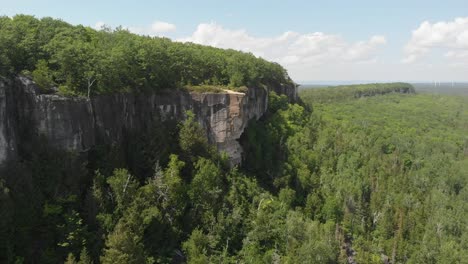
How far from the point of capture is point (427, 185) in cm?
7181

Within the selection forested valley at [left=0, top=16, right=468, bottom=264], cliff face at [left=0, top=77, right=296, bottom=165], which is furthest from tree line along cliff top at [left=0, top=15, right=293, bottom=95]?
cliff face at [left=0, top=77, right=296, bottom=165]

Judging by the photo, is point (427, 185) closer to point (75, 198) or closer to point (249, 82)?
point (249, 82)

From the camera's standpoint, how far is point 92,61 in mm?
39406

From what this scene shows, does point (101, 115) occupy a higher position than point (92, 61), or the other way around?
point (92, 61)

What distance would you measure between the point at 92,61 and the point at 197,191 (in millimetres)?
17308

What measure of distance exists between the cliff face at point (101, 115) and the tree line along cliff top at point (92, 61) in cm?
133

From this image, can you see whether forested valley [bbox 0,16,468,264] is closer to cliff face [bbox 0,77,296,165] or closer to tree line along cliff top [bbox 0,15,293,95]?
tree line along cliff top [bbox 0,15,293,95]

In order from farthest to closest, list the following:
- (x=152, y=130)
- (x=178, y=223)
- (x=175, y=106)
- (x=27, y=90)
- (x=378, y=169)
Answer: (x=378, y=169) → (x=175, y=106) → (x=152, y=130) → (x=178, y=223) → (x=27, y=90)

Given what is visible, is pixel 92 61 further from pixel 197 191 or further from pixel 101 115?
pixel 197 191

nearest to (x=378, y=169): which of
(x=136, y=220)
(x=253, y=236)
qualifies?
(x=253, y=236)

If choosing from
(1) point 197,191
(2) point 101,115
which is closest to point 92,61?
(2) point 101,115

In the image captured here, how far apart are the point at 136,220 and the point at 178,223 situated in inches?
239

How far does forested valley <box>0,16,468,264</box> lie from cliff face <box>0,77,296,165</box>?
128cm

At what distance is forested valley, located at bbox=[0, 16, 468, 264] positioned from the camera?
3316cm
